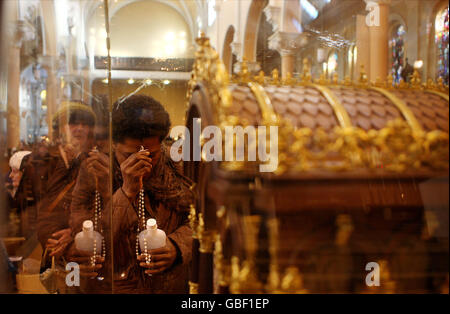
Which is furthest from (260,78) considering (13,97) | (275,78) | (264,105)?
(13,97)

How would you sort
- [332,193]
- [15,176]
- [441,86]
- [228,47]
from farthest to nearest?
1. [15,176]
2. [228,47]
3. [441,86]
4. [332,193]

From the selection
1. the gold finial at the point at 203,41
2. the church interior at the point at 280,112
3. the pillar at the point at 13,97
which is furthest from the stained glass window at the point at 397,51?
the pillar at the point at 13,97

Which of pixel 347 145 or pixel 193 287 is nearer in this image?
pixel 347 145

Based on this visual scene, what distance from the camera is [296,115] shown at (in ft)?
2.92

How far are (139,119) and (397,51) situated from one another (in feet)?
2.23

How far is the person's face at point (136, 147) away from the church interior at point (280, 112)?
0.07m

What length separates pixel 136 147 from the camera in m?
1.13

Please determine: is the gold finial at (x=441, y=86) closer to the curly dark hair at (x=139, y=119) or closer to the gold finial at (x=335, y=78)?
→ the gold finial at (x=335, y=78)

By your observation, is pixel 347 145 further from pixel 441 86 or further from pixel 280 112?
pixel 441 86

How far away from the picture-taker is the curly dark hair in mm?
1124

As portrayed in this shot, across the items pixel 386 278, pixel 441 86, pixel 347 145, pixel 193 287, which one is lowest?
pixel 193 287

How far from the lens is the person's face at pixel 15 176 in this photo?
1.22 m

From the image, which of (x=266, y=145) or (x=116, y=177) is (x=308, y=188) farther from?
(x=116, y=177)
